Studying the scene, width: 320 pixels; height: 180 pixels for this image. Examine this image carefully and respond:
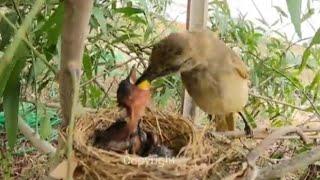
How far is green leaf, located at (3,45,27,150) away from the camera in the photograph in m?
1.17

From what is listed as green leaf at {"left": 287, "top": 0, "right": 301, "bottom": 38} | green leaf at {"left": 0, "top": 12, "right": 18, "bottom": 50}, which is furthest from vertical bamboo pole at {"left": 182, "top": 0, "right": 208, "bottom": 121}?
green leaf at {"left": 287, "top": 0, "right": 301, "bottom": 38}

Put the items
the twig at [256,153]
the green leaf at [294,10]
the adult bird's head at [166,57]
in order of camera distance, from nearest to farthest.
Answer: the green leaf at [294,10], the twig at [256,153], the adult bird's head at [166,57]

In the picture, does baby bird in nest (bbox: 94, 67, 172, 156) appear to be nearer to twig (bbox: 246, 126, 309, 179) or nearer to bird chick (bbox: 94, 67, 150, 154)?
bird chick (bbox: 94, 67, 150, 154)

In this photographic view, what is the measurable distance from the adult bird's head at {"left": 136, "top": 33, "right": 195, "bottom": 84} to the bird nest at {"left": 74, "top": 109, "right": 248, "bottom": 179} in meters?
0.13

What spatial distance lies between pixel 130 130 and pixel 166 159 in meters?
0.16

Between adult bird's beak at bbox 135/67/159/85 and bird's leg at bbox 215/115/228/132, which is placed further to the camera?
bird's leg at bbox 215/115/228/132

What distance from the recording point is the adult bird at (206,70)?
1.07m

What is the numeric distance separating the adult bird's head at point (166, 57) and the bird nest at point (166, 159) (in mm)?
127

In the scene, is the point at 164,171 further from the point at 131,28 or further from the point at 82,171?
the point at 131,28

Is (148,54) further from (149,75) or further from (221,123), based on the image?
(149,75)

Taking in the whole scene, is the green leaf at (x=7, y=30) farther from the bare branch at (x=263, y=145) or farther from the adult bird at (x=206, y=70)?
the bare branch at (x=263, y=145)

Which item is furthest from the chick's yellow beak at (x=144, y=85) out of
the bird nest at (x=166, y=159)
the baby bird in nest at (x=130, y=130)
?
the bird nest at (x=166, y=159)

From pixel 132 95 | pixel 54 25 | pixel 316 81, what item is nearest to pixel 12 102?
pixel 54 25

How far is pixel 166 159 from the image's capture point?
999 mm
